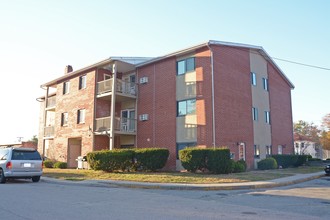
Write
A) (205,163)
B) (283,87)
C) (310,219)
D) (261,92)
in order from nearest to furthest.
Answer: (310,219), (205,163), (261,92), (283,87)

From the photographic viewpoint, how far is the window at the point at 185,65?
23.1m

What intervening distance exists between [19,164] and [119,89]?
11486 millimetres

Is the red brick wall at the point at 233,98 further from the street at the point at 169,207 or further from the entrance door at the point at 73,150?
the entrance door at the point at 73,150

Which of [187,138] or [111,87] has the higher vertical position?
[111,87]

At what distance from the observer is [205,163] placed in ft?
63.2

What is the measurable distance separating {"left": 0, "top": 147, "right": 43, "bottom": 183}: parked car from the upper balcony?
395 inches

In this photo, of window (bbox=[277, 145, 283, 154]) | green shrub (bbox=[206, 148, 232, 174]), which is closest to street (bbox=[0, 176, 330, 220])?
green shrub (bbox=[206, 148, 232, 174])

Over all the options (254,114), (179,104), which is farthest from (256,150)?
(179,104)

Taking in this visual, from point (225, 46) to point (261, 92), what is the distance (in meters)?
6.56

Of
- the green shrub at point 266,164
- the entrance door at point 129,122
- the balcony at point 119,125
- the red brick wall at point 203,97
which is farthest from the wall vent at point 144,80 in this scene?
the green shrub at point 266,164

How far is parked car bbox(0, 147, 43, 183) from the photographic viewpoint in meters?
15.3

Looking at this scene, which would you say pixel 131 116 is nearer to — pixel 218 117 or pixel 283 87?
pixel 218 117

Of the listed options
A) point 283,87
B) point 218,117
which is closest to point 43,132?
point 218,117

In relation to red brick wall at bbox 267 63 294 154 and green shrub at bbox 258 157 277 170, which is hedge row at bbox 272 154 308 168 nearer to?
red brick wall at bbox 267 63 294 154
